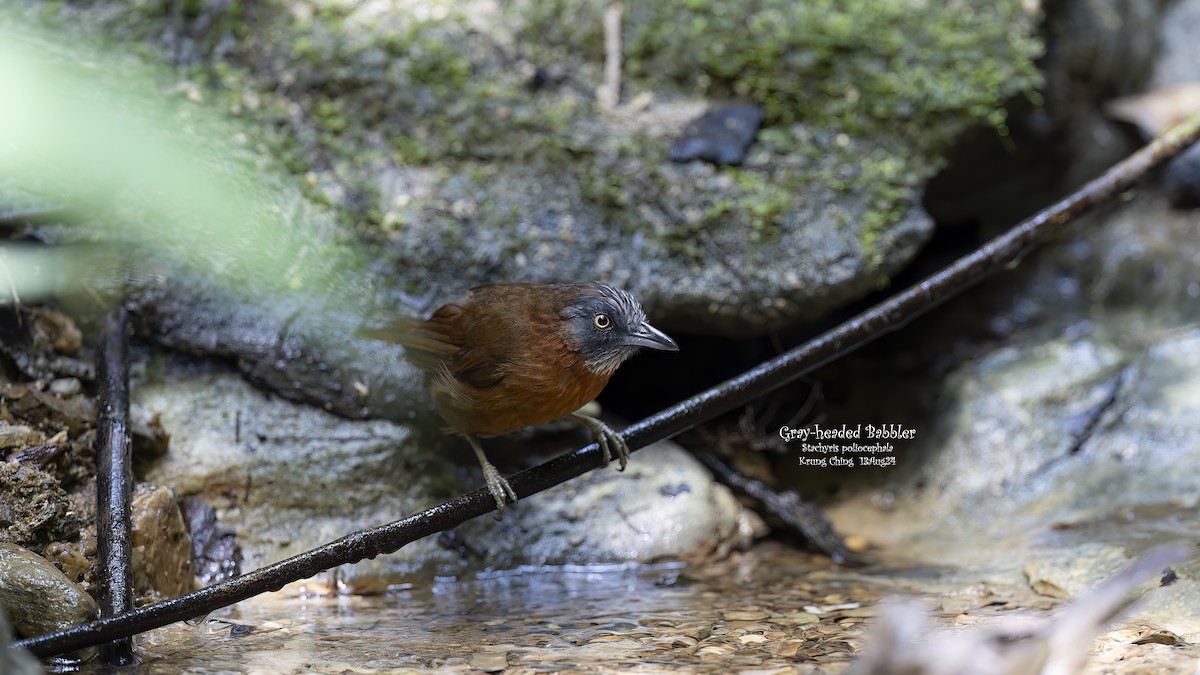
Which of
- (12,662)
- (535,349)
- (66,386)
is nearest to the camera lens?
(12,662)

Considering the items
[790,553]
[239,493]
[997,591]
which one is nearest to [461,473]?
[239,493]

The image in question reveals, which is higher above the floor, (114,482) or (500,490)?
(114,482)

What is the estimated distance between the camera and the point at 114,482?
3.09 m

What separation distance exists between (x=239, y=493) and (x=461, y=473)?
3.29ft

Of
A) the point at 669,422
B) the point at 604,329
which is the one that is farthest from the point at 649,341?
the point at 669,422

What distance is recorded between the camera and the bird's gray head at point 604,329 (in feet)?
9.96

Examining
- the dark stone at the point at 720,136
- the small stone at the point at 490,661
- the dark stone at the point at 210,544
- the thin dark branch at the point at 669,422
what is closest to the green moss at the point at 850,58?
the dark stone at the point at 720,136

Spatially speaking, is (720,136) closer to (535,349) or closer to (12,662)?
(535,349)

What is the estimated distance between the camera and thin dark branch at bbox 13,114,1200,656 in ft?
8.46

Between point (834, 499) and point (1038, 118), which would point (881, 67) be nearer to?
point (1038, 118)

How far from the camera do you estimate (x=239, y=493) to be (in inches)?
151

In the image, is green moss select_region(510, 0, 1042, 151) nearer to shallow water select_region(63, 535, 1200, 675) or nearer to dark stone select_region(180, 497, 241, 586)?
shallow water select_region(63, 535, 1200, 675)

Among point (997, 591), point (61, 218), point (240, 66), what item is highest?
point (240, 66)

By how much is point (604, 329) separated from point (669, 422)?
1.35ft
